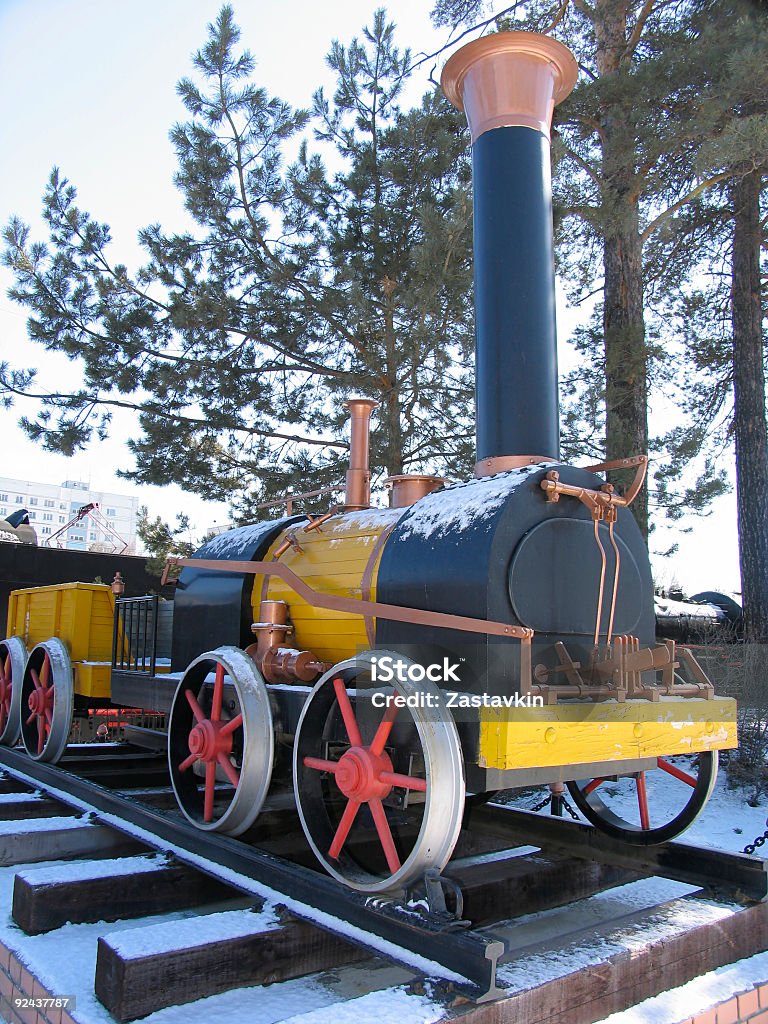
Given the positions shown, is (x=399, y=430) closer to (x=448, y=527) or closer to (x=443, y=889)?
(x=448, y=527)

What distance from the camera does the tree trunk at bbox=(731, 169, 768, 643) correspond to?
929 cm

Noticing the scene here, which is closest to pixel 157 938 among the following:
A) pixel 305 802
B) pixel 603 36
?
pixel 305 802

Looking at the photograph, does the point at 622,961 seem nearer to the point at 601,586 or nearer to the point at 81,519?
the point at 601,586

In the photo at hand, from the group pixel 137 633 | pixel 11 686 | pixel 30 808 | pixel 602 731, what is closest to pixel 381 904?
pixel 602 731

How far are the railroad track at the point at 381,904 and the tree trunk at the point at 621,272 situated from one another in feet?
11.2

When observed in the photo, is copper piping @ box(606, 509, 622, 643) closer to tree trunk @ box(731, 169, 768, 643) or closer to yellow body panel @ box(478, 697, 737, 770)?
yellow body panel @ box(478, 697, 737, 770)

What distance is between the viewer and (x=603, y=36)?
8125 mm

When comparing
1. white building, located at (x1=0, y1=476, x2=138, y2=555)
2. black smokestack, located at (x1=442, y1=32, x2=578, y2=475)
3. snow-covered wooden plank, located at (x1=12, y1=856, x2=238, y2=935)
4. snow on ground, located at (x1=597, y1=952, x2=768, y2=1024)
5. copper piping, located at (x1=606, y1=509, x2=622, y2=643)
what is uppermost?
white building, located at (x1=0, y1=476, x2=138, y2=555)

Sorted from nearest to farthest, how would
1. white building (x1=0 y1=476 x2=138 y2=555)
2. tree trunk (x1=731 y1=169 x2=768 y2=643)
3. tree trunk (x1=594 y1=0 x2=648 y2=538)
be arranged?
tree trunk (x1=594 y1=0 x2=648 y2=538) < tree trunk (x1=731 y1=169 x2=768 y2=643) < white building (x1=0 y1=476 x2=138 y2=555)

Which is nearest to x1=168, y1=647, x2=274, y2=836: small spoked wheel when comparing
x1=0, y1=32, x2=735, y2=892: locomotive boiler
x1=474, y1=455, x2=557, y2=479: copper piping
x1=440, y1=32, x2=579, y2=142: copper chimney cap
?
x1=0, y1=32, x2=735, y2=892: locomotive boiler

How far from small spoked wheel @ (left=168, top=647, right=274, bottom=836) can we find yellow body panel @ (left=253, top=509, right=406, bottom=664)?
337 millimetres

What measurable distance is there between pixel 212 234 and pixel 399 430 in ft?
10.1

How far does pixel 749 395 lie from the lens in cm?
977

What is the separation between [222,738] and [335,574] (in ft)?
2.95
